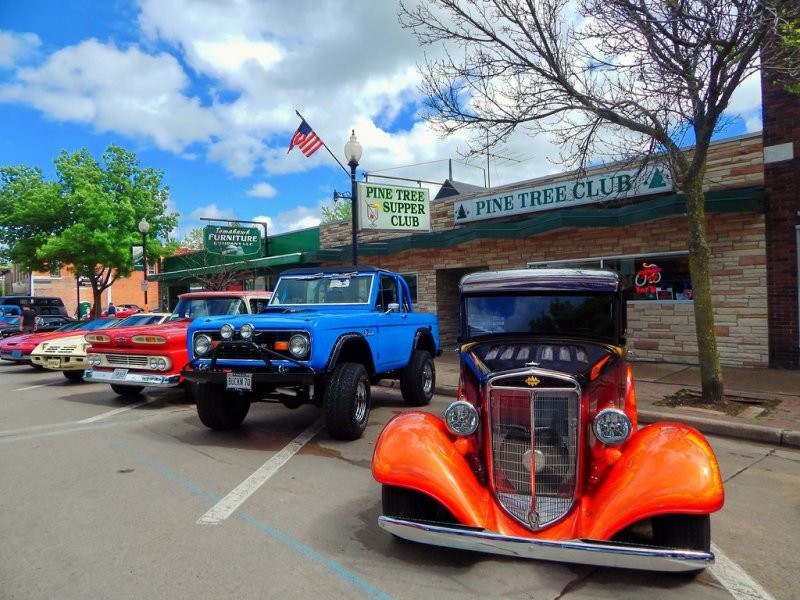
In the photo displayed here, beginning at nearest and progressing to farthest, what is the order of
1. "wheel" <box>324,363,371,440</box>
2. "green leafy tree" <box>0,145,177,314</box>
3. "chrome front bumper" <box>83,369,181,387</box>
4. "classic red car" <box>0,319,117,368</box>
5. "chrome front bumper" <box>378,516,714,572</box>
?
"chrome front bumper" <box>378,516,714,572</box> → "wheel" <box>324,363,371,440</box> → "chrome front bumper" <box>83,369,181,387</box> → "classic red car" <box>0,319,117,368</box> → "green leafy tree" <box>0,145,177,314</box>

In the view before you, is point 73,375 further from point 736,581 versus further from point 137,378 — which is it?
point 736,581

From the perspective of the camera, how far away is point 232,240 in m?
20.0

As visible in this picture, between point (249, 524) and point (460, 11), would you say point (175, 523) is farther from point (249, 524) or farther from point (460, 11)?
point (460, 11)

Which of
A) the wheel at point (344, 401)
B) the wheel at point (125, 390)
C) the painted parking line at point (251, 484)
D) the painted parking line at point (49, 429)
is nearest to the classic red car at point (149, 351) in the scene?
the wheel at point (125, 390)

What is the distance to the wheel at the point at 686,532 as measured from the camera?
315 centimetres

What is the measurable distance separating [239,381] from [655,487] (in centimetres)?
422

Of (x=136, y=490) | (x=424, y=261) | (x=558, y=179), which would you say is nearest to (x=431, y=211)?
(x=424, y=261)

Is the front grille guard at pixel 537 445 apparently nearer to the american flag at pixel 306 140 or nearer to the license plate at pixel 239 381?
the license plate at pixel 239 381

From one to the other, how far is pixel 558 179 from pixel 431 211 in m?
4.07

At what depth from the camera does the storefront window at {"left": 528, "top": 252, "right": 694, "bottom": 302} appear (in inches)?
432

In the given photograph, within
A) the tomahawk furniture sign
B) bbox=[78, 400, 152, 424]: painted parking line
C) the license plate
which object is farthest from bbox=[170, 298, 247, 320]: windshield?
the tomahawk furniture sign

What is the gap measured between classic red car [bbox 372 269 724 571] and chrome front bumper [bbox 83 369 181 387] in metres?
5.61

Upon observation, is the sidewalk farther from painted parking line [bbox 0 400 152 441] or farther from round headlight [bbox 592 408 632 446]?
painted parking line [bbox 0 400 152 441]

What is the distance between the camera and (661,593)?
3.14 m
